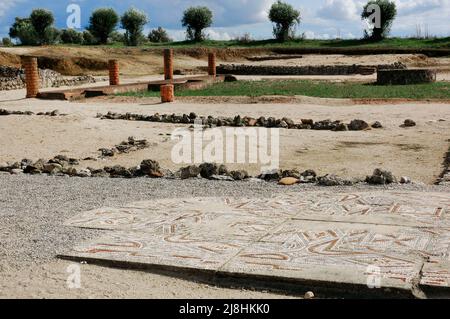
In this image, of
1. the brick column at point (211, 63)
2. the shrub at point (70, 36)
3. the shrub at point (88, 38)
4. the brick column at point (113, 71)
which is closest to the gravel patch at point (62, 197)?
the brick column at point (113, 71)

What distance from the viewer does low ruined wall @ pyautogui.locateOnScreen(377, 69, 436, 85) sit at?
22531 millimetres

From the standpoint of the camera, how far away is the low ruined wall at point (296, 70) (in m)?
32.0

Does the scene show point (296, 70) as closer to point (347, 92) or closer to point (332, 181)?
point (347, 92)

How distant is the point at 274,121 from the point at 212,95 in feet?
24.3

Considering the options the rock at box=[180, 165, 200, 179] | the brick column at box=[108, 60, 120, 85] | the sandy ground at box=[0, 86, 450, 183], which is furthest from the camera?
the brick column at box=[108, 60, 120, 85]

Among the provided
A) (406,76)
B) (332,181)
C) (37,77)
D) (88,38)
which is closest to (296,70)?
(406,76)

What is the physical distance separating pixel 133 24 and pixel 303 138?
45.0 m

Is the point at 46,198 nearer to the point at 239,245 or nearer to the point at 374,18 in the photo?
the point at 239,245

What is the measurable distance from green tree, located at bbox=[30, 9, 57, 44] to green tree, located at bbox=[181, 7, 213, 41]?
1060cm

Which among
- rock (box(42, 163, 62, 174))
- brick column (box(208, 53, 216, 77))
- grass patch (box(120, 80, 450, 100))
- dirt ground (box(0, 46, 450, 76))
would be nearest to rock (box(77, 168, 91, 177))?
rock (box(42, 163, 62, 174))

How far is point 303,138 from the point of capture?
11.5 m

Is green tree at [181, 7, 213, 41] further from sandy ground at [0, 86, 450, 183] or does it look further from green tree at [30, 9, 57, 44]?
sandy ground at [0, 86, 450, 183]
